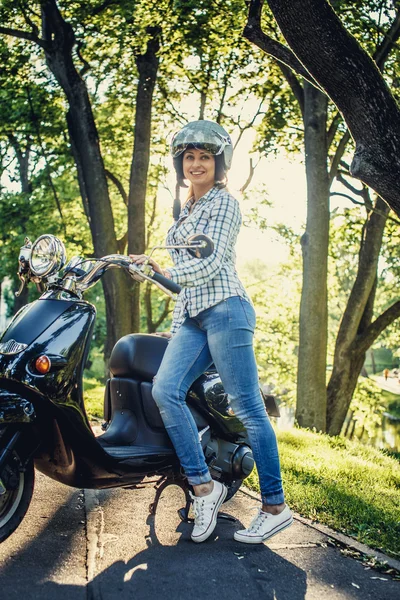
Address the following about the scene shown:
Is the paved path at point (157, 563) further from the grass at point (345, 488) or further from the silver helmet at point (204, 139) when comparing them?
Answer: the silver helmet at point (204, 139)

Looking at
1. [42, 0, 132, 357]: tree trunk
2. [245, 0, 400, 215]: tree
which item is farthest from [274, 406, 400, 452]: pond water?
[245, 0, 400, 215]: tree

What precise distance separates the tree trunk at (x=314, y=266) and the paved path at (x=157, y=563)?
6.49m

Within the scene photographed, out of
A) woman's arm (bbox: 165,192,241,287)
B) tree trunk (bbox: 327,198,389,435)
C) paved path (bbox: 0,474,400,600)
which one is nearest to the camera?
paved path (bbox: 0,474,400,600)

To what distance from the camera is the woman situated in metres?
3.52

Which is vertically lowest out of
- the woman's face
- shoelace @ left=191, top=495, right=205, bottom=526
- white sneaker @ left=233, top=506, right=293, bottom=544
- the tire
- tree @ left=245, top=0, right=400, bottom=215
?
white sneaker @ left=233, top=506, right=293, bottom=544

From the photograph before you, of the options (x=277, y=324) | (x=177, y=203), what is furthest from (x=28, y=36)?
(x=277, y=324)

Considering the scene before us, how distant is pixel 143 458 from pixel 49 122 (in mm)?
12396

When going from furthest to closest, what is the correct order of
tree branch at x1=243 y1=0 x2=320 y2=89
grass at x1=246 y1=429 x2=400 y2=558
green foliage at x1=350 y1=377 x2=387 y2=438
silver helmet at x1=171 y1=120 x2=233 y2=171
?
green foliage at x1=350 y1=377 x2=387 y2=438 < tree branch at x1=243 y1=0 x2=320 y2=89 < grass at x1=246 y1=429 x2=400 y2=558 < silver helmet at x1=171 y1=120 x2=233 y2=171

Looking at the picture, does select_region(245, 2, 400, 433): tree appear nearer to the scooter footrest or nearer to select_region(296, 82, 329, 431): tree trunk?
select_region(296, 82, 329, 431): tree trunk

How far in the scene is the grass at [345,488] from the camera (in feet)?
12.8

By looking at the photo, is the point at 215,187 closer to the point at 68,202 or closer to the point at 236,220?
the point at 236,220

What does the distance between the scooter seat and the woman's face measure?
870 mm

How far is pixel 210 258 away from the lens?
3416 mm

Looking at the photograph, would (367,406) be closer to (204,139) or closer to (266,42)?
(266,42)
